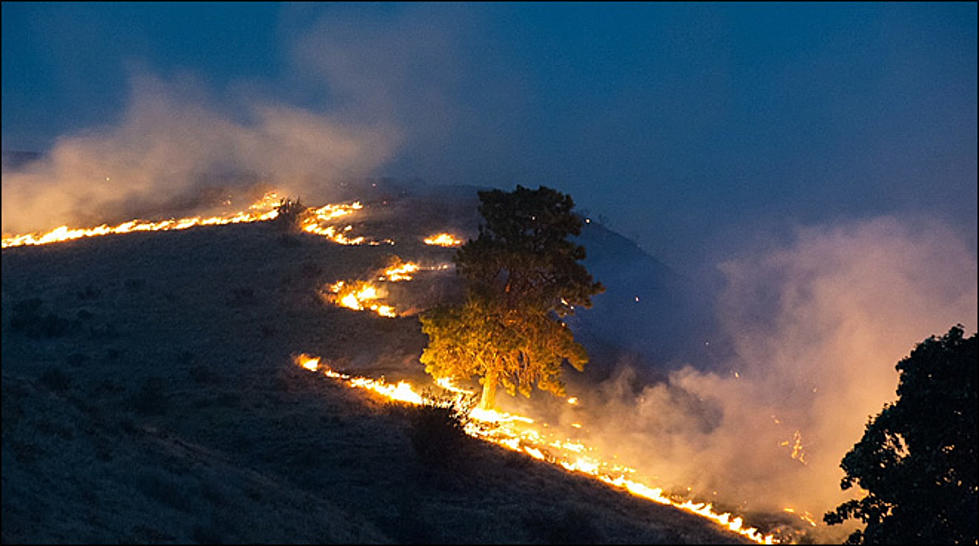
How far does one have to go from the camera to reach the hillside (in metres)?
10.7

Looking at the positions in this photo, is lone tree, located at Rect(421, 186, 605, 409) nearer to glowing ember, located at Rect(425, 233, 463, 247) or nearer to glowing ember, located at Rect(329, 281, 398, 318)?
glowing ember, located at Rect(329, 281, 398, 318)

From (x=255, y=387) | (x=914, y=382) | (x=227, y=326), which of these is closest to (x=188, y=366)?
(x=255, y=387)

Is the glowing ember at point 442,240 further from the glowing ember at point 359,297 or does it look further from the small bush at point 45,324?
the small bush at point 45,324

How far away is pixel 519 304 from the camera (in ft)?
86.4

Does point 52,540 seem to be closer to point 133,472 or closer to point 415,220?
point 133,472

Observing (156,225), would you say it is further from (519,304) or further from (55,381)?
(55,381)

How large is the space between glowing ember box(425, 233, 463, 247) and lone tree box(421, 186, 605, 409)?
86.5 ft

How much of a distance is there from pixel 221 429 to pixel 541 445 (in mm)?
11135

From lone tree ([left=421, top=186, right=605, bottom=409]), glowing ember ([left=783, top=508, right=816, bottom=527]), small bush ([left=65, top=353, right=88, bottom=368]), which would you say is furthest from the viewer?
lone tree ([left=421, top=186, right=605, bottom=409])

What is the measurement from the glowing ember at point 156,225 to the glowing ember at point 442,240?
13294 millimetres

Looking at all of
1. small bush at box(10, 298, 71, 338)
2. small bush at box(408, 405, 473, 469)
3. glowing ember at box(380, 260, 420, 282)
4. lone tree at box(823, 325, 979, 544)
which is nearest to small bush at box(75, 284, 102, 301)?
small bush at box(10, 298, 71, 338)

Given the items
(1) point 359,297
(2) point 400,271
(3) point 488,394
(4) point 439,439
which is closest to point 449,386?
(3) point 488,394

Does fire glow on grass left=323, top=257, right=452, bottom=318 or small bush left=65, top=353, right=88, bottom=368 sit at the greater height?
fire glow on grass left=323, top=257, right=452, bottom=318

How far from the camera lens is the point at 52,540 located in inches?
337
